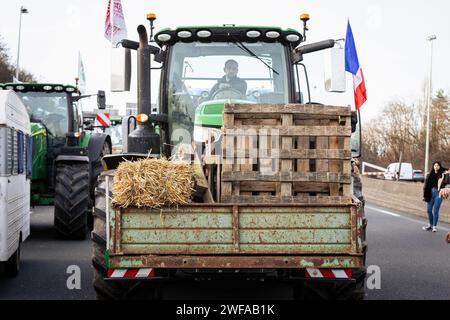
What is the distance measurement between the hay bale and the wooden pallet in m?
0.46

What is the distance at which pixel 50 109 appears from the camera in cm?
1530

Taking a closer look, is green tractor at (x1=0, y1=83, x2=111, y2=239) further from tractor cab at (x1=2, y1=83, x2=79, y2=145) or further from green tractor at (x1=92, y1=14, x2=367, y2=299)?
green tractor at (x1=92, y1=14, x2=367, y2=299)

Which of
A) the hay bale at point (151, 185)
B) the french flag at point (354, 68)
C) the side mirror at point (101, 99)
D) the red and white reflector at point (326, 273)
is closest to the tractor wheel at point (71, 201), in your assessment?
the side mirror at point (101, 99)

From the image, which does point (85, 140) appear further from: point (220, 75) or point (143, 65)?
point (143, 65)

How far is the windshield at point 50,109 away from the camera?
1519cm

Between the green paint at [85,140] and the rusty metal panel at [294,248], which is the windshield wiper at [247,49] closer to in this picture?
the rusty metal panel at [294,248]

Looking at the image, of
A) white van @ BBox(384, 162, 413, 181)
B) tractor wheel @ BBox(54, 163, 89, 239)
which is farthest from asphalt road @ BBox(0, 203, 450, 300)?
white van @ BBox(384, 162, 413, 181)

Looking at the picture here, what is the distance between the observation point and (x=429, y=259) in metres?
11.9

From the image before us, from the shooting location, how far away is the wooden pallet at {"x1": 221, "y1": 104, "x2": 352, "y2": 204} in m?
6.61

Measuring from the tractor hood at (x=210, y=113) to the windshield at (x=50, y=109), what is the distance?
711cm

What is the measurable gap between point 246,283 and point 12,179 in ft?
9.85

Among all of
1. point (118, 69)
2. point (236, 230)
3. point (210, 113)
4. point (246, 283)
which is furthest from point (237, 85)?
point (236, 230)
